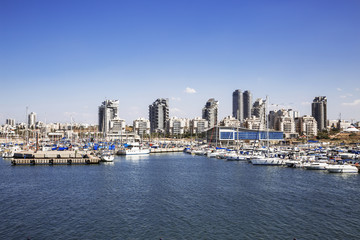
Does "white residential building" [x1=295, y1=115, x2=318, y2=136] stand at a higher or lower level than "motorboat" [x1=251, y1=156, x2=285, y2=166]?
higher

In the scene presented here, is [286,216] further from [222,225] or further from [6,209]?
[6,209]

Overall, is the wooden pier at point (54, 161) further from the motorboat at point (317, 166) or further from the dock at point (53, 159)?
the motorboat at point (317, 166)

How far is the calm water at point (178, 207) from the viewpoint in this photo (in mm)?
20312

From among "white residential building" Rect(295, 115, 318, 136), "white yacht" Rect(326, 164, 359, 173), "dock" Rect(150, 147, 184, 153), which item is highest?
"white residential building" Rect(295, 115, 318, 136)

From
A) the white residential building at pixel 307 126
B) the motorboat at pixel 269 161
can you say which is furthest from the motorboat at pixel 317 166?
the white residential building at pixel 307 126

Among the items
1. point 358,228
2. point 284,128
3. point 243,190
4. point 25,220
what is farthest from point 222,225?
point 284,128

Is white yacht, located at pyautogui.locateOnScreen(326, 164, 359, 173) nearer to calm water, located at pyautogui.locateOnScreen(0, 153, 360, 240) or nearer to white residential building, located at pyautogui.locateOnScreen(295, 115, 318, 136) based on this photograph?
calm water, located at pyautogui.locateOnScreen(0, 153, 360, 240)

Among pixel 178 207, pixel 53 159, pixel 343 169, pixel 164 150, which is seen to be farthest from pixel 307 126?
pixel 178 207

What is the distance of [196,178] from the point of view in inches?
1662

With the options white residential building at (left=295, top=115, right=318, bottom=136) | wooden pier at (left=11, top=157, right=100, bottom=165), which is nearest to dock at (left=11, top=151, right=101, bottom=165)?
wooden pier at (left=11, top=157, right=100, bottom=165)

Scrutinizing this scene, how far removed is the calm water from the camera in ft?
66.6

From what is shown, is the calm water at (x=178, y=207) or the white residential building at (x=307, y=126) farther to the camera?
the white residential building at (x=307, y=126)

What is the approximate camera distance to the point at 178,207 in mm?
26297

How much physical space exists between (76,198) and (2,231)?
9.51m
